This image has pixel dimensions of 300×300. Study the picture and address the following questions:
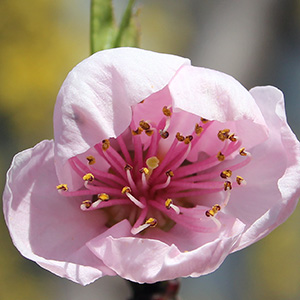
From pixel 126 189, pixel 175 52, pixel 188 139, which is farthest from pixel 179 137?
pixel 175 52

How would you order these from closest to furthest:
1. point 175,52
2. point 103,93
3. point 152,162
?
point 103,93 → point 152,162 → point 175,52

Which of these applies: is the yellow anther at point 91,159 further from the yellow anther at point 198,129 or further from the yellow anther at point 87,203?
the yellow anther at point 198,129

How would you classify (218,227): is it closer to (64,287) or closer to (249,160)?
(249,160)

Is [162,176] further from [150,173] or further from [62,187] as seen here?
[62,187]

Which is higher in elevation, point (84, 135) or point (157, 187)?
point (84, 135)

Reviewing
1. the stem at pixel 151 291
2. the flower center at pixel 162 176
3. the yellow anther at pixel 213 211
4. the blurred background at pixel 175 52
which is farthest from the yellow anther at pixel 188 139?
the blurred background at pixel 175 52

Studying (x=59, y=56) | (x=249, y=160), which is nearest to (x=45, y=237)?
(x=249, y=160)
